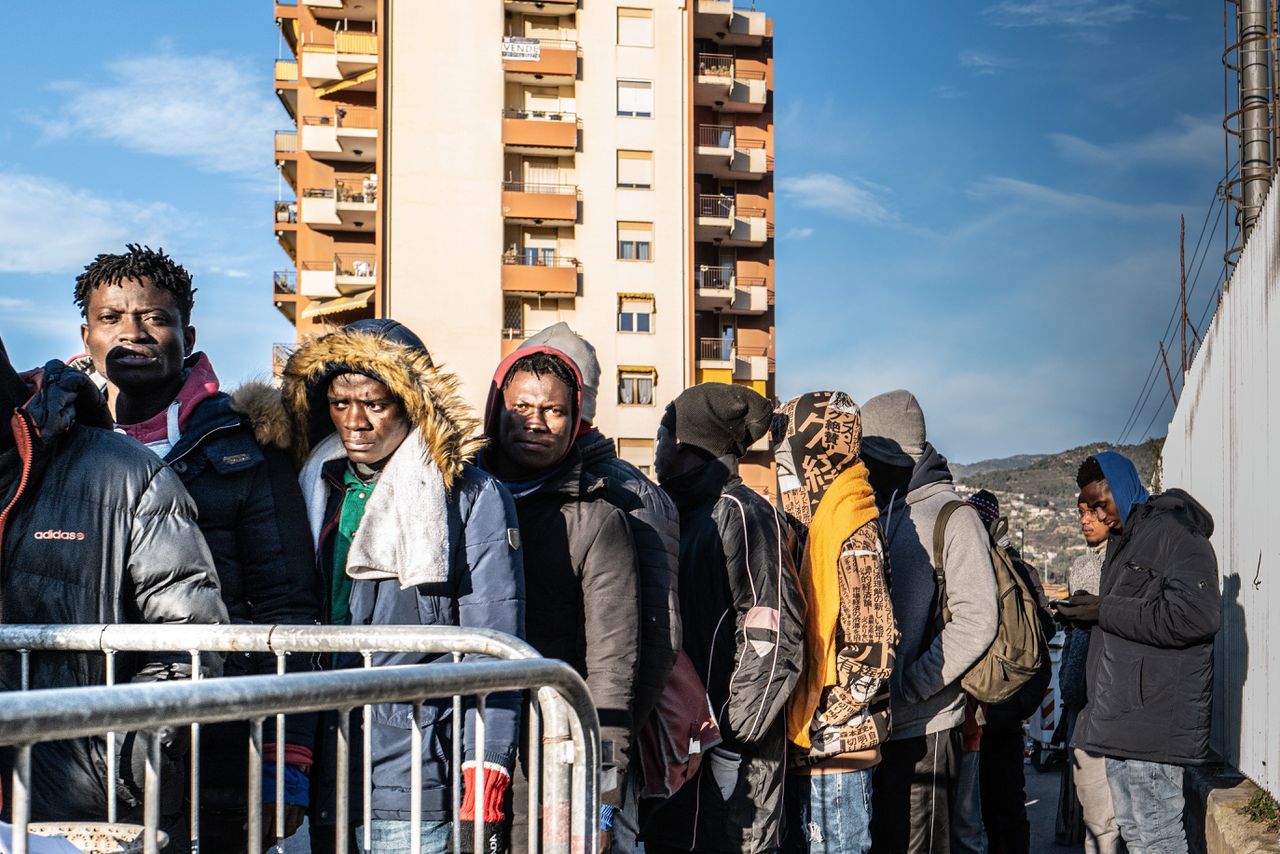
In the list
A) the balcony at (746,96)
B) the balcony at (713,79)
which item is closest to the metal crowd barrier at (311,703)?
the balcony at (713,79)

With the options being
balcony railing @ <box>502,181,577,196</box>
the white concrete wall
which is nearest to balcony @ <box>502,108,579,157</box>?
balcony railing @ <box>502,181,577,196</box>

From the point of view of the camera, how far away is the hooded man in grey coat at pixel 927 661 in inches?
194

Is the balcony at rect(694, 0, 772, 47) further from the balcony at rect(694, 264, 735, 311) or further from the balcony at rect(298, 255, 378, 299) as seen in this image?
the balcony at rect(298, 255, 378, 299)

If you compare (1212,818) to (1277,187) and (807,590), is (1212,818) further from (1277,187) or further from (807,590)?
(1277,187)

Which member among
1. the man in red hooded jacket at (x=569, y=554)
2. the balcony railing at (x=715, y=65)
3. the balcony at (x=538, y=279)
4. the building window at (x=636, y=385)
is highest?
the balcony railing at (x=715, y=65)

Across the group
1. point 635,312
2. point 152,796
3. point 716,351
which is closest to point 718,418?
point 152,796

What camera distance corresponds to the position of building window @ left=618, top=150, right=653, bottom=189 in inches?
1726

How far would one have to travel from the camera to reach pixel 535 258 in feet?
142

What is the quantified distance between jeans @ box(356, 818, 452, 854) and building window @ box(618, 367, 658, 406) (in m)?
39.4

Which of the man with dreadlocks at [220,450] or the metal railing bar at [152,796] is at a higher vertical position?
the man with dreadlocks at [220,450]

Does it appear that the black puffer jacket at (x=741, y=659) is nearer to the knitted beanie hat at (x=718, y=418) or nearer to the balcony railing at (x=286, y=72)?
the knitted beanie hat at (x=718, y=418)

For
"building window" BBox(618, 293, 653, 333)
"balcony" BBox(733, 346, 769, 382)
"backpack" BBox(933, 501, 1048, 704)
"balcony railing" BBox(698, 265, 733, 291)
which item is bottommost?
"backpack" BBox(933, 501, 1048, 704)

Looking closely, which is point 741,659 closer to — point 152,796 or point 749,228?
point 152,796

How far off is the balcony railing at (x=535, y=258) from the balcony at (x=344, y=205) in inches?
203
